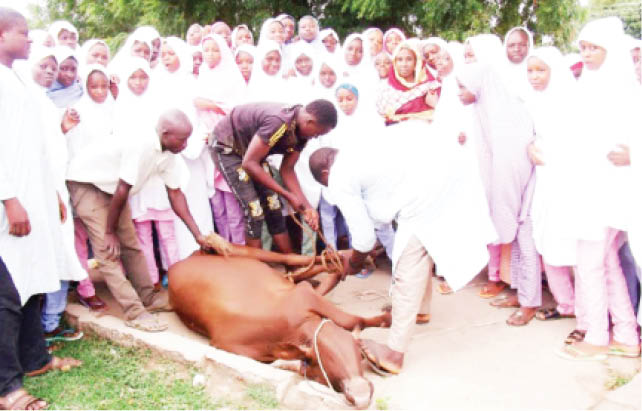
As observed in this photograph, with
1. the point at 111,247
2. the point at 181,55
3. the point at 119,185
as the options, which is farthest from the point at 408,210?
the point at 181,55

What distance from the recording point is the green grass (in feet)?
10.3

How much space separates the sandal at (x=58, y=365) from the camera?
3.49 meters

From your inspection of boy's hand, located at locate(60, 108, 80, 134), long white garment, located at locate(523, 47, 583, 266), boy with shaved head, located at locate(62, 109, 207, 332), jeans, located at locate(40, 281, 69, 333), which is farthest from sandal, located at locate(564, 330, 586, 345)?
boy's hand, located at locate(60, 108, 80, 134)

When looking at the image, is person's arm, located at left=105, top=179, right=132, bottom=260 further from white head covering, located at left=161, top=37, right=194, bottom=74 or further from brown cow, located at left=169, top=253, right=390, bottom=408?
white head covering, located at left=161, top=37, right=194, bottom=74

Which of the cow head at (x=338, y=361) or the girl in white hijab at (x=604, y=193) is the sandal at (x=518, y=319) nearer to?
the girl in white hijab at (x=604, y=193)

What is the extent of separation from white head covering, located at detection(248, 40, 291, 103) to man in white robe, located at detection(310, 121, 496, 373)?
7.98ft

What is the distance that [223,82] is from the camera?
5707 mm

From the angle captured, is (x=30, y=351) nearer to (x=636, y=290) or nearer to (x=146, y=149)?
(x=146, y=149)

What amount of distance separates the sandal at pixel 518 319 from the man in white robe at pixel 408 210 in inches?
32.3

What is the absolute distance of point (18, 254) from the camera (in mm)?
3273

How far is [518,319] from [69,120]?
3.77m

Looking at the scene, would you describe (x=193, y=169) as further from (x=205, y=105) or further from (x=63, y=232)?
(x=63, y=232)

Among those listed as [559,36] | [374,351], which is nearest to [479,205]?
[374,351]

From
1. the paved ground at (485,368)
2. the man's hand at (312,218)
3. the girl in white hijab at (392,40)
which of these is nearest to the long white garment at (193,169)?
the paved ground at (485,368)
